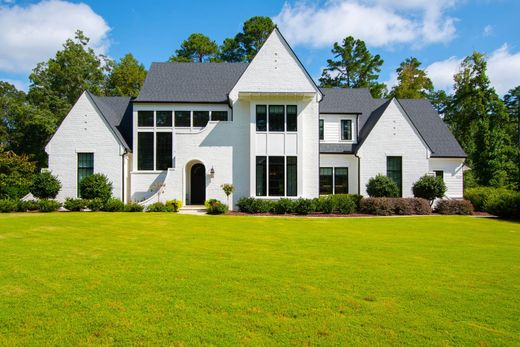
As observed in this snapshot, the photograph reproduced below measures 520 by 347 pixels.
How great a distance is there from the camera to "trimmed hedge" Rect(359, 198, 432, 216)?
66.3 feet

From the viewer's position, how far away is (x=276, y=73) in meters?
22.2

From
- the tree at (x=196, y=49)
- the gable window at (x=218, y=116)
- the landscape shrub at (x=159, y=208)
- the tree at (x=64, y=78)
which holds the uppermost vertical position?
the tree at (x=196, y=49)

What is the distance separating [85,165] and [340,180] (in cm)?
1915

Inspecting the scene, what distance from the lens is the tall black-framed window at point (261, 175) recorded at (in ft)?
70.9

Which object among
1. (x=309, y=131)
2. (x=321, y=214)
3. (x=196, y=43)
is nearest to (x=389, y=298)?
(x=321, y=214)

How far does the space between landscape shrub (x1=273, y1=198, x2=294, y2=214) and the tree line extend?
24782mm

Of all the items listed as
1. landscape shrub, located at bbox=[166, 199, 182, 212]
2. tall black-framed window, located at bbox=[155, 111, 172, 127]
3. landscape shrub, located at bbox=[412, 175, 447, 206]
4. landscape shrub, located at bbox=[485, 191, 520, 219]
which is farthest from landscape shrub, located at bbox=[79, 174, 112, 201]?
landscape shrub, located at bbox=[485, 191, 520, 219]

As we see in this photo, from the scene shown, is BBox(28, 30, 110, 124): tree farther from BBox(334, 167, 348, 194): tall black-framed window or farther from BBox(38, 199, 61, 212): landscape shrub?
BBox(334, 167, 348, 194): tall black-framed window

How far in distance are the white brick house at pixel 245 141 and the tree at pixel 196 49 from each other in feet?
82.7

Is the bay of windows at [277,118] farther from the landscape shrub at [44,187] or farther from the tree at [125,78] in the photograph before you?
the tree at [125,78]

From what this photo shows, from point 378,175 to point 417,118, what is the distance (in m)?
9.34

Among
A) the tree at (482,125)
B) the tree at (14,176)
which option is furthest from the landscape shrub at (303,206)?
the tree at (482,125)

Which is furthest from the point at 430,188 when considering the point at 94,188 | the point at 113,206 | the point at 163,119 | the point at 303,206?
the point at 94,188

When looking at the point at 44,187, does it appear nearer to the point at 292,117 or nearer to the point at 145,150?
the point at 145,150
